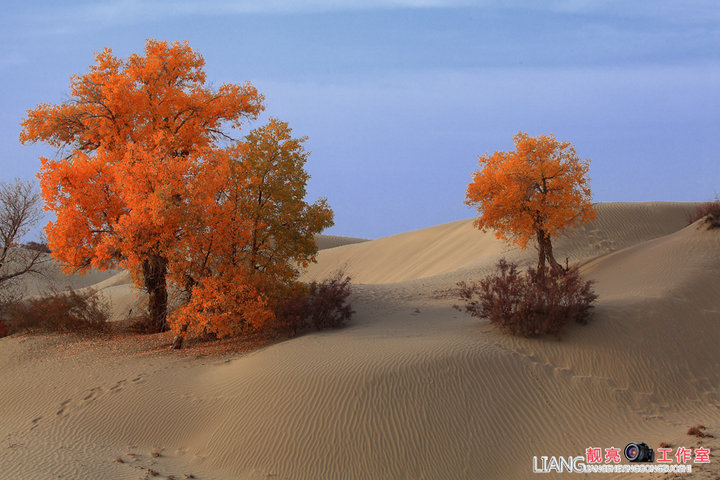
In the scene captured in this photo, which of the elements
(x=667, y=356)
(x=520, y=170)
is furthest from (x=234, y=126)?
(x=667, y=356)

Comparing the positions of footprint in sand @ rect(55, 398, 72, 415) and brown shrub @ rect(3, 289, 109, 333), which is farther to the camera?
brown shrub @ rect(3, 289, 109, 333)

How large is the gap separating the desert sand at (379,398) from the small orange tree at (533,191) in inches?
176

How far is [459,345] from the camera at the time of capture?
44.2 feet

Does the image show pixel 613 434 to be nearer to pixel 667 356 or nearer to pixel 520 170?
pixel 667 356

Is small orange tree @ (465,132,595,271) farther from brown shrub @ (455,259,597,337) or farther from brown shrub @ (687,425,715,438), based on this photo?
brown shrub @ (687,425,715,438)

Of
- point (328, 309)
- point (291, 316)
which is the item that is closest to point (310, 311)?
point (328, 309)

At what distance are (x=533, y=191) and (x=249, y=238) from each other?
11.2 m

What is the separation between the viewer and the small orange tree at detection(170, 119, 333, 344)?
50.2 ft

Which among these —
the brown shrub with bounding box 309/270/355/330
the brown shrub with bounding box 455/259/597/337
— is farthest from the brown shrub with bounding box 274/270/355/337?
the brown shrub with bounding box 455/259/597/337

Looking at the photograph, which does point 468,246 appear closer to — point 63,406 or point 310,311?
point 310,311

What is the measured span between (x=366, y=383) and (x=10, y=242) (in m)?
17.0

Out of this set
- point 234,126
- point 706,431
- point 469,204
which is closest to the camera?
point 706,431

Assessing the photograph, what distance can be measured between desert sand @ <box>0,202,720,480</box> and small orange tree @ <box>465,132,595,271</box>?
446cm

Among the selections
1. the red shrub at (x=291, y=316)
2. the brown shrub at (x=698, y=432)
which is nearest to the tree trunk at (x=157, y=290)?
the red shrub at (x=291, y=316)
